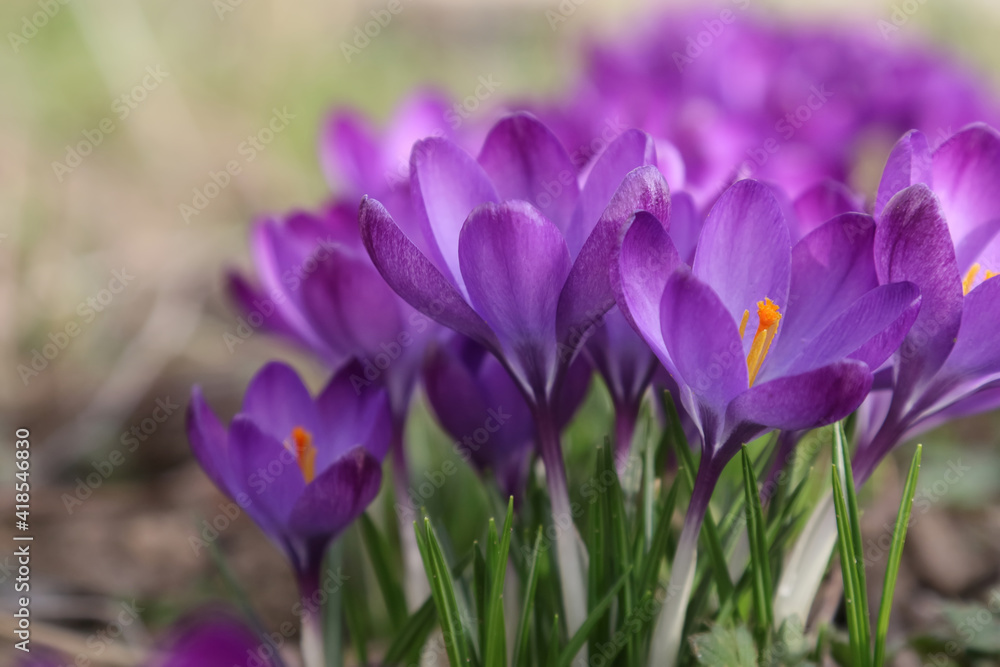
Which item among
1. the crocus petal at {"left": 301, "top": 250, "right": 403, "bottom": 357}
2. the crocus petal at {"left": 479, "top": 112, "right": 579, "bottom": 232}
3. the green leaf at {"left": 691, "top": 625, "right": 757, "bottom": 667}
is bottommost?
the green leaf at {"left": 691, "top": 625, "right": 757, "bottom": 667}

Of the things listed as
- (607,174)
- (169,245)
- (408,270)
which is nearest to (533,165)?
(607,174)

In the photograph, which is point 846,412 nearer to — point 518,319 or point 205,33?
point 518,319

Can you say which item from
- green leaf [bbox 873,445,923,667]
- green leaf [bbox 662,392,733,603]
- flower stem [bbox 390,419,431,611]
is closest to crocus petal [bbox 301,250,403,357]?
flower stem [bbox 390,419,431,611]

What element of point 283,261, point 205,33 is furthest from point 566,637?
point 205,33

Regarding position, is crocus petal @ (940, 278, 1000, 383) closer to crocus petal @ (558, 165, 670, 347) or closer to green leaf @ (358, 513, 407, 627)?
crocus petal @ (558, 165, 670, 347)

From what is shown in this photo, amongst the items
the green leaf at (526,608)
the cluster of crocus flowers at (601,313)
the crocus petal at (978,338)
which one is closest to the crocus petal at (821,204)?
the cluster of crocus flowers at (601,313)
